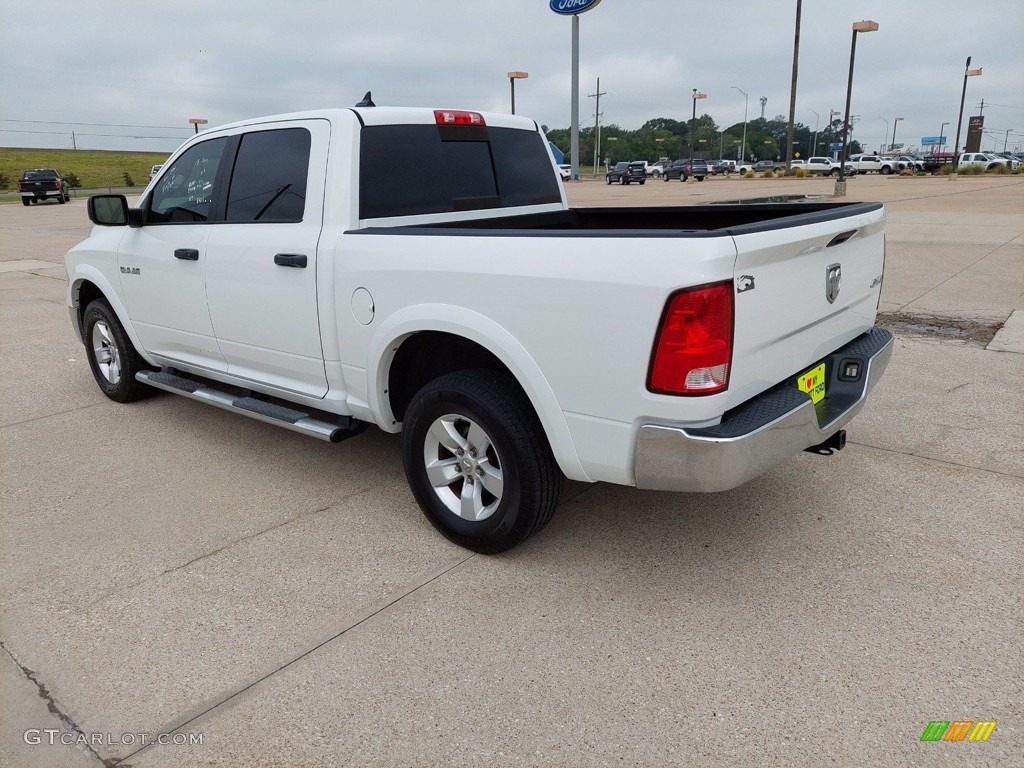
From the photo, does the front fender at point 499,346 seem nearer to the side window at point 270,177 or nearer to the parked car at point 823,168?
the side window at point 270,177

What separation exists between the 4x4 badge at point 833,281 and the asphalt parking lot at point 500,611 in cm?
109

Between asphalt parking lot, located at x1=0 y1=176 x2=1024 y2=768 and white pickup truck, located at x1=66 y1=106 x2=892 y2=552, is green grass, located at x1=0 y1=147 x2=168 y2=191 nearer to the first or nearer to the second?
white pickup truck, located at x1=66 y1=106 x2=892 y2=552

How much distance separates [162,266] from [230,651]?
265 centimetres

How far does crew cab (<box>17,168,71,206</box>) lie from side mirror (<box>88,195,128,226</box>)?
3921 centimetres

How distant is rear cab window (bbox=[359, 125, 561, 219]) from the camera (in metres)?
3.70

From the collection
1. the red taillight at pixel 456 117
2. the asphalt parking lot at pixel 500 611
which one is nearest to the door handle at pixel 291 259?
the red taillight at pixel 456 117

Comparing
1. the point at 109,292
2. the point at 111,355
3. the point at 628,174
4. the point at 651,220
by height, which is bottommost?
the point at 111,355

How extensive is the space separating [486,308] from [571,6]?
732 inches

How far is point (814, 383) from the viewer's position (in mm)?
3297

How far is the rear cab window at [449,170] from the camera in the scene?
12.1ft

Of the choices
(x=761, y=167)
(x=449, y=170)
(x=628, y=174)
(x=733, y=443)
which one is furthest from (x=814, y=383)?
(x=761, y=167)

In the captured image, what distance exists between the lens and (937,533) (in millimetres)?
3500

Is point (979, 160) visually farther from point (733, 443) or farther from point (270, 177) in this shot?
point (733, 443)

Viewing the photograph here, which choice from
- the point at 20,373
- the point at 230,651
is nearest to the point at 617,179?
the point at 20,373
